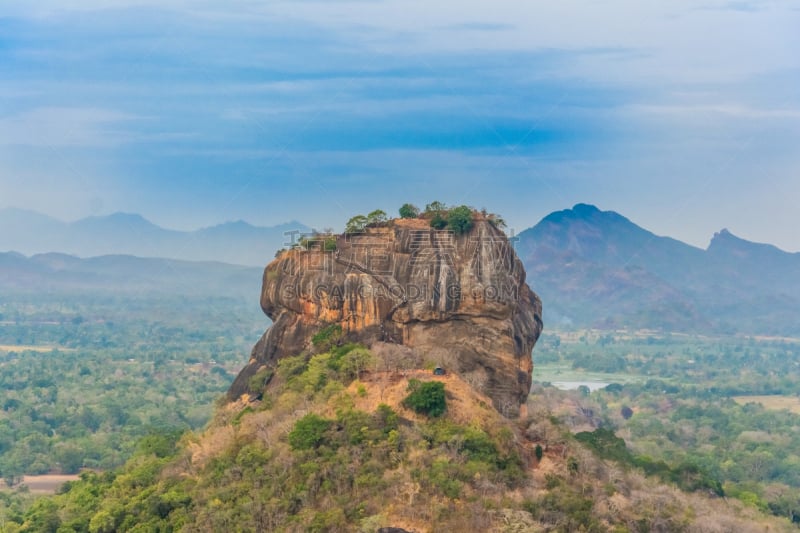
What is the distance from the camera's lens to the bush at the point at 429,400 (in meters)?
37.2

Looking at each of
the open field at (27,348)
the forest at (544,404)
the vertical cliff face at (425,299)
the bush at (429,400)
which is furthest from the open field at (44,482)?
the open field at (27,348)

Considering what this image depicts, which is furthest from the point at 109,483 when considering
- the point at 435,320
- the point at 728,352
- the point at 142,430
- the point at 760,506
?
the point at 728,352

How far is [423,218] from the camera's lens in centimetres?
4559

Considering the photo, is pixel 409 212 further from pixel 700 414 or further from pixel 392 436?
pixel 700 414

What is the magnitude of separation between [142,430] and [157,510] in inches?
1858

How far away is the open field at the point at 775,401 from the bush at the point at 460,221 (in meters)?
80.6

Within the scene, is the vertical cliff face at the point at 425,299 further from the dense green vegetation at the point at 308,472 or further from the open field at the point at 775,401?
the open field at the point at 775,401

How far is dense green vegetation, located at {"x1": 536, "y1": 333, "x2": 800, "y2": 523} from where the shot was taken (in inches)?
2200

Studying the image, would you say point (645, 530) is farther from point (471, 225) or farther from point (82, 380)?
point (82, 380)

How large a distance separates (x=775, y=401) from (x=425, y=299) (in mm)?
92220

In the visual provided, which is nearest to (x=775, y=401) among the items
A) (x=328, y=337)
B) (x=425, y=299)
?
(x=328, y=337)

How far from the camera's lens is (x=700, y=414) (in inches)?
4053

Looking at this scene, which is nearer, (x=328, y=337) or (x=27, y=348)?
(x=328, y=337)

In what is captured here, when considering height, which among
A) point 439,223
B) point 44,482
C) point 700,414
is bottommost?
point 44,482
